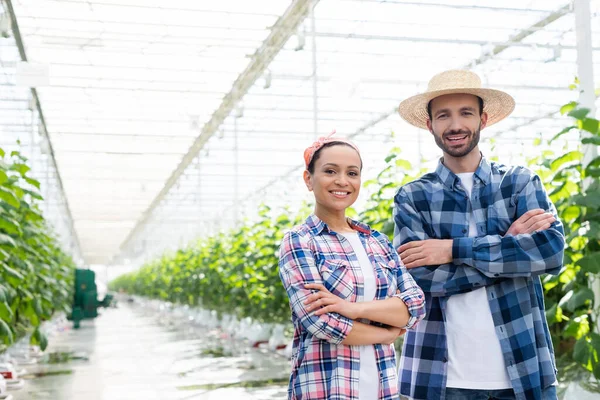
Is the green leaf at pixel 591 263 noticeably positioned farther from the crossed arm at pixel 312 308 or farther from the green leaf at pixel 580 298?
the crossed arm at pixel 312 308

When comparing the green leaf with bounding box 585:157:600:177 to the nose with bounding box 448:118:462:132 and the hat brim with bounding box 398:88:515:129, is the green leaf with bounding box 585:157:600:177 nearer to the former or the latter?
the hat brim with bounding box 398:88:515:129

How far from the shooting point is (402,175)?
256 inches

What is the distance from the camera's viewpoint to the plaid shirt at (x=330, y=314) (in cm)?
188

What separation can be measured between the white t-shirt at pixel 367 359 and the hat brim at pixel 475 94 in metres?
0.57

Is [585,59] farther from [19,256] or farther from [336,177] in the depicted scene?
[19,256]

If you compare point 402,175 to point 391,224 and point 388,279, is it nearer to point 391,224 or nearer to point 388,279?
point 391,224

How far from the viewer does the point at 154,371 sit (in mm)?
8070

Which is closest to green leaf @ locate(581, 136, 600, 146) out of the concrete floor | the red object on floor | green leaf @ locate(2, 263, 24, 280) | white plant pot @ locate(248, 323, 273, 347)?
the concrete floor

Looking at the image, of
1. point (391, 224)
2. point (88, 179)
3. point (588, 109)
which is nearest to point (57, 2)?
point (391, 224)

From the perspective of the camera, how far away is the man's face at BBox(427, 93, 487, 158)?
219 cm

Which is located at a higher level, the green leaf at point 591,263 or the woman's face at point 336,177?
the woman's face at point 336,177

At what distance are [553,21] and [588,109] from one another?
847 cm

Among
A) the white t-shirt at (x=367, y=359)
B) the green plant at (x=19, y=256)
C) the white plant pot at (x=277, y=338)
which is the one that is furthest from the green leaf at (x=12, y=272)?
the white plant pot at (x=277, y=338)

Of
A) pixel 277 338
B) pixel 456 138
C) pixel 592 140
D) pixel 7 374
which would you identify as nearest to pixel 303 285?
pixel 456 138
